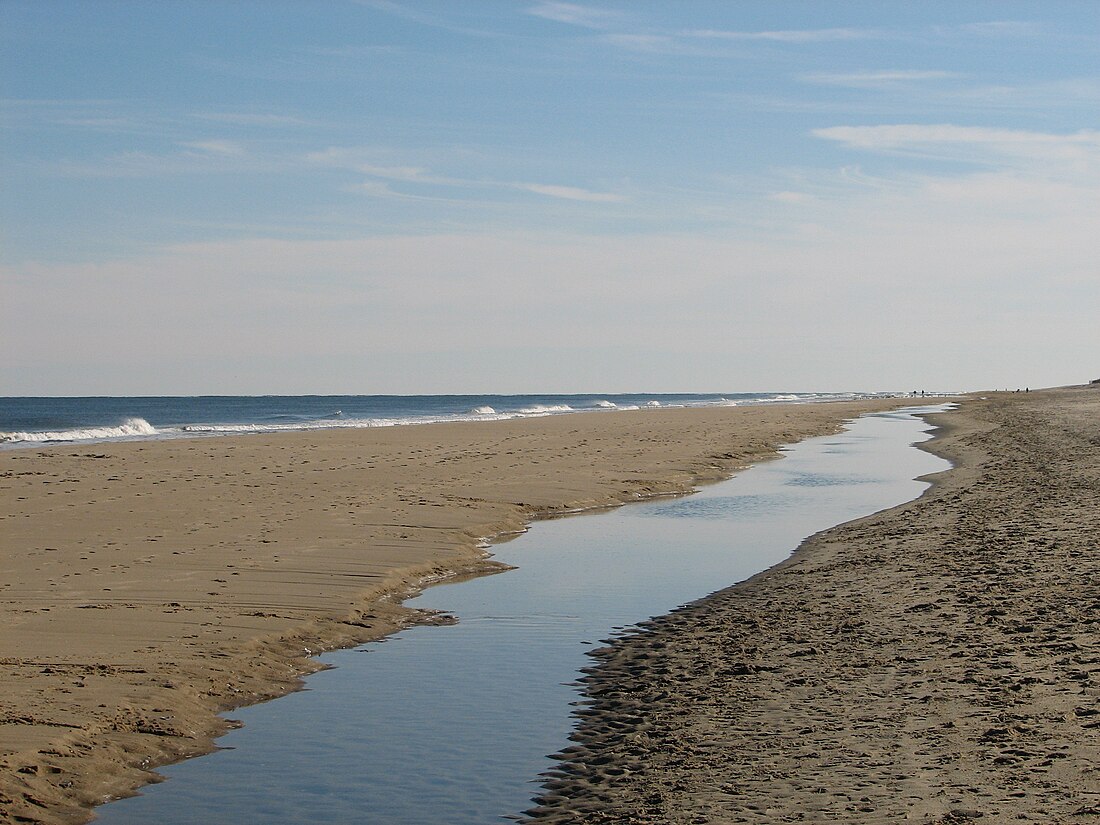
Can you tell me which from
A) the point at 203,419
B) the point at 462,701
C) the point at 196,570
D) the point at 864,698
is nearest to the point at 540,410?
the point at 203,419

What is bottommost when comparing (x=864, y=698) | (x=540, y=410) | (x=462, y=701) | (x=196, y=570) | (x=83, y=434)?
(x=462, y=701)

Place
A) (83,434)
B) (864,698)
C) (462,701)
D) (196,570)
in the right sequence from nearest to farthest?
(864,698)
(462,701)
(196,570)
(83,434)

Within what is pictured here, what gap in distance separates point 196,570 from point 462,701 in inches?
233

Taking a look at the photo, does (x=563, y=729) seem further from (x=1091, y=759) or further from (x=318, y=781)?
(x=1091, y=759)

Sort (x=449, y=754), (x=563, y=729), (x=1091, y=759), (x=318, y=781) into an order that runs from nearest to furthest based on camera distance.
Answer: (x=1091, y=759) < (x=318, y=781) < (x=449, y=754) < (x=563, y=729)

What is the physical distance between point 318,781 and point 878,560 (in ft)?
31.2

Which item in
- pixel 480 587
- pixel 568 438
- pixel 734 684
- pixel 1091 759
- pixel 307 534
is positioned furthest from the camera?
pixel 568 438

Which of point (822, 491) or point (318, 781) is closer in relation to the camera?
point (318, 781)

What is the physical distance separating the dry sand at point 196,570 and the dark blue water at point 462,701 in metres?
0.46

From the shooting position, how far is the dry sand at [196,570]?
26.0 feet

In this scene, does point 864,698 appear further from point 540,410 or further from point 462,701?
point 540,410

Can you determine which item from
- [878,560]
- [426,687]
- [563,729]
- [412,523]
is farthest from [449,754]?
[412,523]

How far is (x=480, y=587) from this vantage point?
567 inches

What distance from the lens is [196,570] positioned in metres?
13.7
